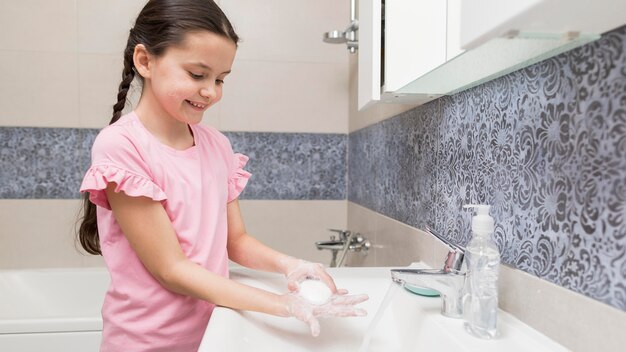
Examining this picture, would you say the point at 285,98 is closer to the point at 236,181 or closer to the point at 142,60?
the point at 236,181

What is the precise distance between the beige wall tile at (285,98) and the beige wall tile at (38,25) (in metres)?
0.66

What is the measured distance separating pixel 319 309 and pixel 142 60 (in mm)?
552

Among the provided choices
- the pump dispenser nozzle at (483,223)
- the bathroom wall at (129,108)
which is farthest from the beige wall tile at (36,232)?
Result: the pump dispenser nozzle at (483,223)

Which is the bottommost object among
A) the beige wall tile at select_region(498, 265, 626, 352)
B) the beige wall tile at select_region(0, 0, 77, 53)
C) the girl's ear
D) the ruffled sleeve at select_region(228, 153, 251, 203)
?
the beige wall tile at select_region(498, 265, 626, 352)

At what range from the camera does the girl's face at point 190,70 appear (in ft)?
2.57

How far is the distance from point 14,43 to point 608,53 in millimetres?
2024

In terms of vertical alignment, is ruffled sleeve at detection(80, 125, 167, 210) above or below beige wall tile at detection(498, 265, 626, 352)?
above

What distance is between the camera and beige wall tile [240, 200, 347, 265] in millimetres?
1969

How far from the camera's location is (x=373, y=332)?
74cm

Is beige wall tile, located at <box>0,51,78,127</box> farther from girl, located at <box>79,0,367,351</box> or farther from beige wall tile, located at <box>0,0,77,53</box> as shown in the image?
girl, located at <box>79,0,367,351</box>

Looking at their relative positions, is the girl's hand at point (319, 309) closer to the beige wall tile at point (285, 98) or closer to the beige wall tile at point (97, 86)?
the beige wall tile at point (285, 98)

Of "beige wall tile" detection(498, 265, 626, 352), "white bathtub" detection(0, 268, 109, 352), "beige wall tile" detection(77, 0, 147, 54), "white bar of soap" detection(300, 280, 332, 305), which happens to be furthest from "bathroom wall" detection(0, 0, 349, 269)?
"beige wall tile" detection(498, 265, 626, 352)

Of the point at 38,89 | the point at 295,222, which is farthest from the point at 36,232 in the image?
the point at 295,222

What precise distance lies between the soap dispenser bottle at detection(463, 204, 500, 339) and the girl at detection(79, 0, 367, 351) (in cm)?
20
